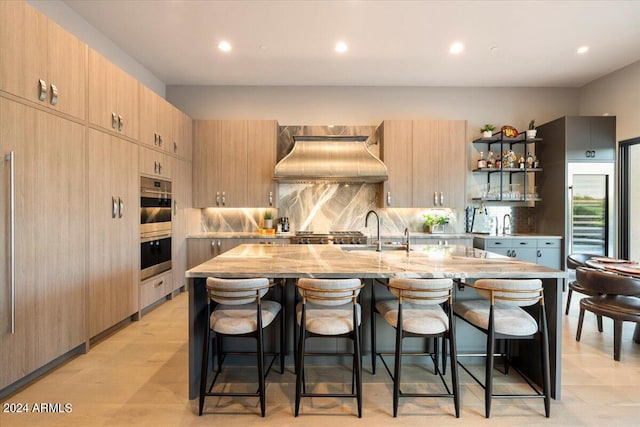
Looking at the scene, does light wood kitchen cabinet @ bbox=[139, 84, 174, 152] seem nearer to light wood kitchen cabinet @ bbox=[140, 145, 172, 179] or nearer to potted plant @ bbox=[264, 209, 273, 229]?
light wood kitchen cabinet @ bbox=[140, 145, 172, 179]

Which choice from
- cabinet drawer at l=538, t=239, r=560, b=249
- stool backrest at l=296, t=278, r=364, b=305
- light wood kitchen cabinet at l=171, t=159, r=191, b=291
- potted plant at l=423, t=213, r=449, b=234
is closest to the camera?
stool backrest at l=296, t=278, r=364, b=305

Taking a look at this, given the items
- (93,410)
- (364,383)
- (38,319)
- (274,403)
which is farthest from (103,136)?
(364,383)

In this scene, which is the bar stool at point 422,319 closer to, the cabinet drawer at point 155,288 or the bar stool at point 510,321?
the bar stool at point 510,321

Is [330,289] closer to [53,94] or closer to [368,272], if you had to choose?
[368,272]

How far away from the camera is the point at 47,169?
2334 millimetres

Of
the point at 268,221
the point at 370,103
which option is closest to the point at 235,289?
the point at 268,221

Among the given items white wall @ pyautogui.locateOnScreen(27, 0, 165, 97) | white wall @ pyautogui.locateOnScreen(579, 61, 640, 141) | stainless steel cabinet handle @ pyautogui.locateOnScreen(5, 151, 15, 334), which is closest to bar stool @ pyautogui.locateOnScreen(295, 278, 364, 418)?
stainless steel cabinet handle @ pyautogui.locateOnScreen(5, 151, 15, 334)

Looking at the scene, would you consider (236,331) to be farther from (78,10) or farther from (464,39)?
(464,39)

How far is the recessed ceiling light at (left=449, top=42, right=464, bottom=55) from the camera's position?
12.6ft

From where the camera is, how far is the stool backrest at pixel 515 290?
6.18ft

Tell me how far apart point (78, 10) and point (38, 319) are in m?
3.01

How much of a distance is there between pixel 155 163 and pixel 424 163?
3715 millimetres

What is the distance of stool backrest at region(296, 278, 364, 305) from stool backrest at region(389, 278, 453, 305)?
0.90ft

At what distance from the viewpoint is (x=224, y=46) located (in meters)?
3.88
